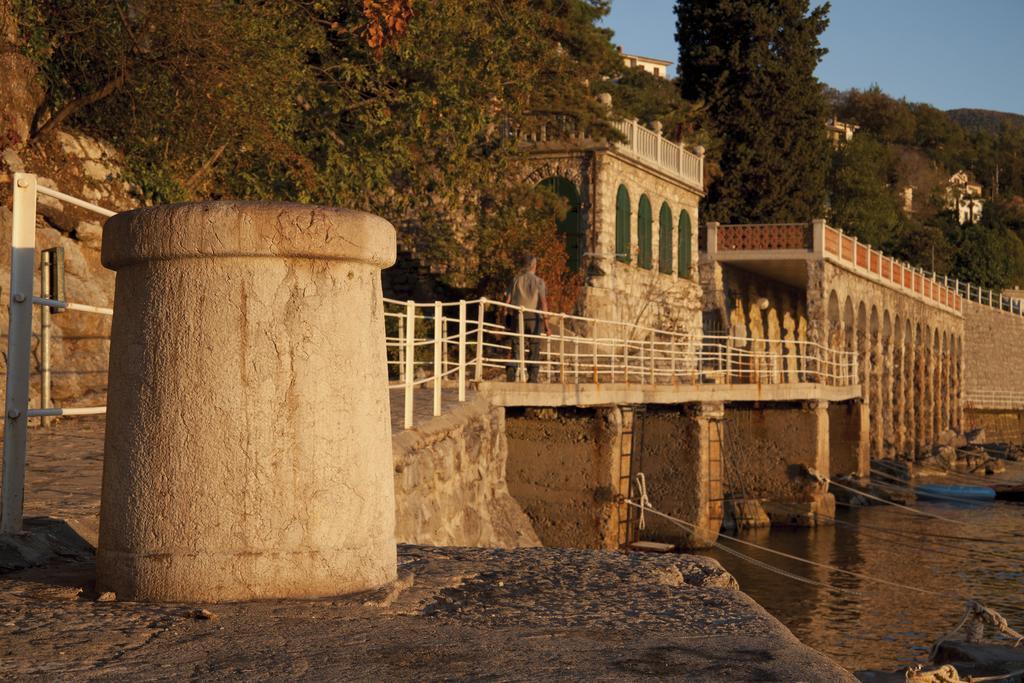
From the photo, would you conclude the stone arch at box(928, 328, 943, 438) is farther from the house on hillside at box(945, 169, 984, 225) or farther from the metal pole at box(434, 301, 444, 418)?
the metal pole at box(434, 301, 444, 418)

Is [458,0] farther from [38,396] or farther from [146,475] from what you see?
[146,475]

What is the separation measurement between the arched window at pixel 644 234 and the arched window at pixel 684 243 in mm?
2366

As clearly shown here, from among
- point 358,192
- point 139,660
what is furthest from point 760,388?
point 139,660

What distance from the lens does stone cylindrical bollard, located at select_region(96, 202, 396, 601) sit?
14.5 ft

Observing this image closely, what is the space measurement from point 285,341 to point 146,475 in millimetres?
629

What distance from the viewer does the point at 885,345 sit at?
44.9 meters

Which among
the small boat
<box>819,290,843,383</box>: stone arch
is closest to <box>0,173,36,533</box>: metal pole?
the small boat

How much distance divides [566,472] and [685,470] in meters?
4.54

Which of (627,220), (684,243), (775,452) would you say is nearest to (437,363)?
(775,452)

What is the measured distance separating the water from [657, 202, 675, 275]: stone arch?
23.2 feet

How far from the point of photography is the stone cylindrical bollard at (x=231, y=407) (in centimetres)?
443

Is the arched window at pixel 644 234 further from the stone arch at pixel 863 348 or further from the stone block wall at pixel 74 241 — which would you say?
the stone block wall at pixel 74 241

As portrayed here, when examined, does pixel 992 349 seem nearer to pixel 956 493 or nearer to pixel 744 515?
pixel 956 493

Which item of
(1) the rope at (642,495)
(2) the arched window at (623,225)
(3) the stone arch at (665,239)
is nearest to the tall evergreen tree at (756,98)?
(3) the stone arch at (665,239)
